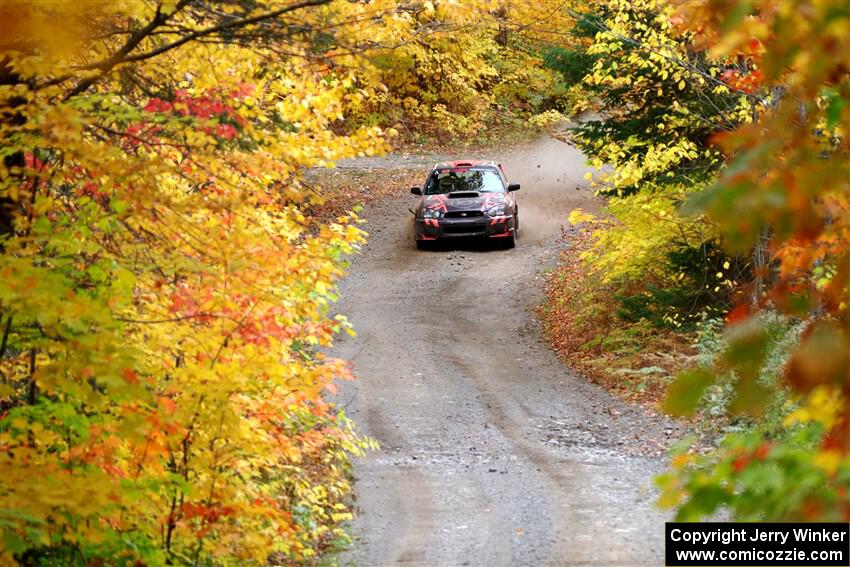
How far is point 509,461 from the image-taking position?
11250mm

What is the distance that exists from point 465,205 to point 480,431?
10.6 m

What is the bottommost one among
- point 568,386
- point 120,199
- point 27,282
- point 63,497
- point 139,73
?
point 568,386

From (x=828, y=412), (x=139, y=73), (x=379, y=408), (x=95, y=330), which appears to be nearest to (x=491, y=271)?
(x=379, y=408)

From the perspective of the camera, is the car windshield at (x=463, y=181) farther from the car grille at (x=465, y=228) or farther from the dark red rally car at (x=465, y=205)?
the car grille at (x=465, y=228)

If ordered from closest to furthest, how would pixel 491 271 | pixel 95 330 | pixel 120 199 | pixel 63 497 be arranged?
pixel 63 497 < pixel 95 330 < pixel 120 199 < pixel 491 271

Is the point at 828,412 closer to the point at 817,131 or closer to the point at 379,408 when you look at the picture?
the point at 817,131

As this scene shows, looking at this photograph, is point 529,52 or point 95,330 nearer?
point 95,330

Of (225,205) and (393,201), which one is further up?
(225,205)

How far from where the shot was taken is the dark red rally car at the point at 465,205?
22453 mm

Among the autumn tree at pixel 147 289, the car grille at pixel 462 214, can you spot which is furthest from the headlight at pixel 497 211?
the autumn tree at pixel 147 289

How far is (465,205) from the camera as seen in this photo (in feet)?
73.6

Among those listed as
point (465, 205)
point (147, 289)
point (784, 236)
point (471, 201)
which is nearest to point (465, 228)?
point (465, 205)

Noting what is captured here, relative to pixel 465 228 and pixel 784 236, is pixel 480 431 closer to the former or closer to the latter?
pixel 784 236

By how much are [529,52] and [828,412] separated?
36.9 metres
